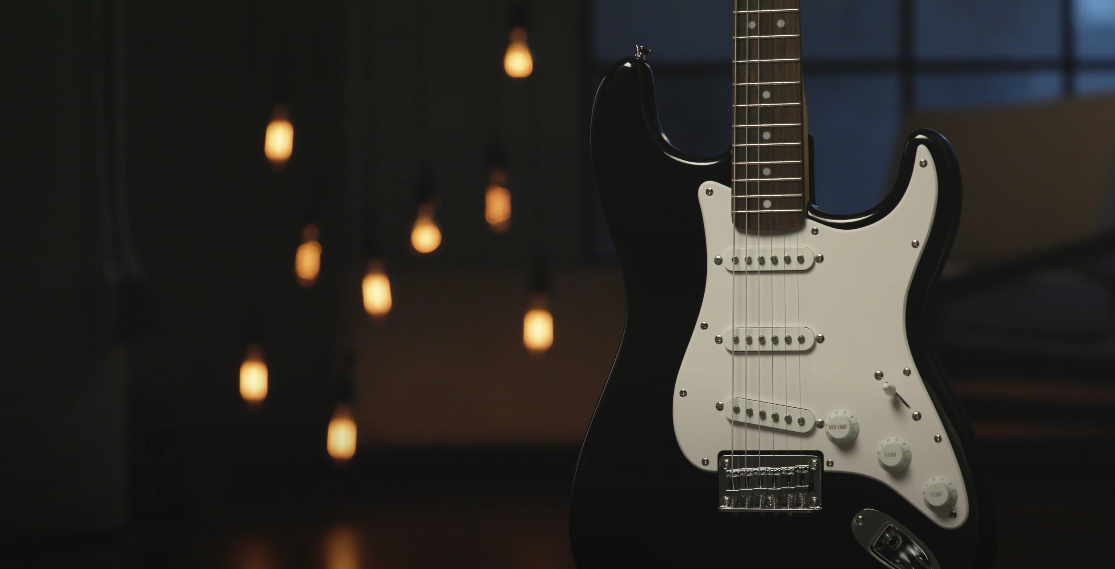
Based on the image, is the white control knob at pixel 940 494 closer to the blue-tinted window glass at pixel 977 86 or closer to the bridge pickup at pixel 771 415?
the bridge pickup at pixel 771 415

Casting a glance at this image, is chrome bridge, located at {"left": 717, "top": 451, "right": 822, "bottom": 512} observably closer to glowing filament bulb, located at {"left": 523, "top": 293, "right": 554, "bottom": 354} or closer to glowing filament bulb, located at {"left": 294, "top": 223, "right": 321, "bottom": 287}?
glowing filament bulb, located at {"left": 523, "top": 293, "right": 554, "bottom": 354}

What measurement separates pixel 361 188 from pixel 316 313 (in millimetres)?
299

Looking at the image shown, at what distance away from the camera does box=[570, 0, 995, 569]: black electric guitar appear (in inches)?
35.0

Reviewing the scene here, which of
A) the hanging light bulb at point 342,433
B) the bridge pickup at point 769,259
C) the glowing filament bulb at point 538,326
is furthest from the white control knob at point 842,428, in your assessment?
the hanging light bulb at point 342,433

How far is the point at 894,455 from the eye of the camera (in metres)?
0.88

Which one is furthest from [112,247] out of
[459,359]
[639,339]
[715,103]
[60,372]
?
[715,103]

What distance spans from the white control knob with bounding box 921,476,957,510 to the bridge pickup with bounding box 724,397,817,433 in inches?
5.3

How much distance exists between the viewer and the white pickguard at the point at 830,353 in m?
0.89

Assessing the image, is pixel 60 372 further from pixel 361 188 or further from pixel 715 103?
pixel 715 103

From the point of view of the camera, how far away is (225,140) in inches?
69.6

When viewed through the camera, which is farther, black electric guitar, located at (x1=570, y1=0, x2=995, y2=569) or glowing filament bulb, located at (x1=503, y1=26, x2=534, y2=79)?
glowing filament bulb, located at (x1=503, y1=26, x2=534, y2=79)

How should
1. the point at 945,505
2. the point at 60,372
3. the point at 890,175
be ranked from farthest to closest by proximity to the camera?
the point at 890,175
the point at 60,372
the point at 945,505

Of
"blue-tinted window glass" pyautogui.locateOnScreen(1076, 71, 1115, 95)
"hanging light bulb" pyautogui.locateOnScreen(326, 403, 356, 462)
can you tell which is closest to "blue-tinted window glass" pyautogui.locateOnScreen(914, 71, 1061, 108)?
"blue-tinted window glass" pyautogui.locateOnScreen(1076, 71, 1115, 95)

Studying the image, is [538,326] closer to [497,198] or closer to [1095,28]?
[497,198]
